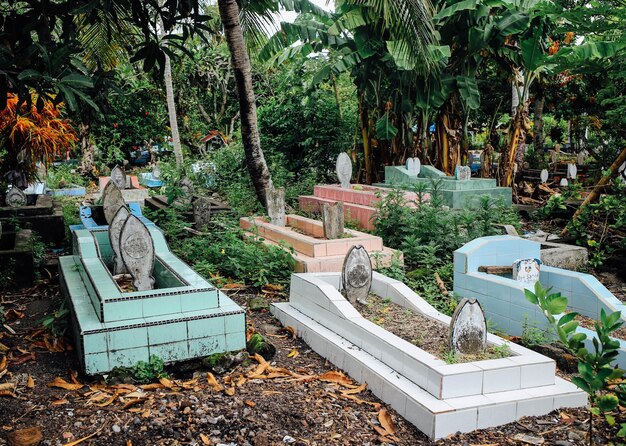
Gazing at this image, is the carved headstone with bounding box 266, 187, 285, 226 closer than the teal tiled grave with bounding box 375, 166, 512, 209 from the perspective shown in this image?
Yes

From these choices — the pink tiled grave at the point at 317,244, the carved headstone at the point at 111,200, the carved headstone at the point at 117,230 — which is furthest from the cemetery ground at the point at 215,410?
the carved headstone at the point at 111,200

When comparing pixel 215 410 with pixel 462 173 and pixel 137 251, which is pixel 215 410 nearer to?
pixel 137 251

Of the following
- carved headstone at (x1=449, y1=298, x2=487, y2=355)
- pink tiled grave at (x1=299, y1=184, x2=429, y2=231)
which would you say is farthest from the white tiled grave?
pink tiled grave at (x1=299, y1=184, x2=429, y2=231)

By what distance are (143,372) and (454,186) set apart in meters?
7.96

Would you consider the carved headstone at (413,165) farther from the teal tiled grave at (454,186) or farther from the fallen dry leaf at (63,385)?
the fallen dry leaf at (63,385)

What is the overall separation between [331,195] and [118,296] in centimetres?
724

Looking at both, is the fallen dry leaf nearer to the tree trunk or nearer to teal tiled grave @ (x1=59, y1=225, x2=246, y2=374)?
teal tiled grave @ (x1=59, y1=225, x2=246, y2=374)

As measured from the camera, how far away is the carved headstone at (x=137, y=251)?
5895 millimetres

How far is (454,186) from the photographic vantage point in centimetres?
1150

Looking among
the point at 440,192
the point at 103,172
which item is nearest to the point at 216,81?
the point at 103,172

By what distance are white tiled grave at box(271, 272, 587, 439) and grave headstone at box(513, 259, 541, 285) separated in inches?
66.3

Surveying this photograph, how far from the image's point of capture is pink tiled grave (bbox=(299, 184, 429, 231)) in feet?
33.8

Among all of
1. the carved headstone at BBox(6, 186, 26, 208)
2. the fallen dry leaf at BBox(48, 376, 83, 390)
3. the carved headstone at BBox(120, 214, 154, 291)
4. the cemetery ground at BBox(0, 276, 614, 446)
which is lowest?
Answer: the cemetery ground at BBox(0, 276, 614, 446)

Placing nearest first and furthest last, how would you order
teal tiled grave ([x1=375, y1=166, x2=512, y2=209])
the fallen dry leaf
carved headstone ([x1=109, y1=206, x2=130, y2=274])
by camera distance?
the fallen dry leaf
carved headstone ([x1=109, y1=206, x2=130, y2=274])
teal tiled grave ([x1=375, y1=166, x2=512, y2=209])
